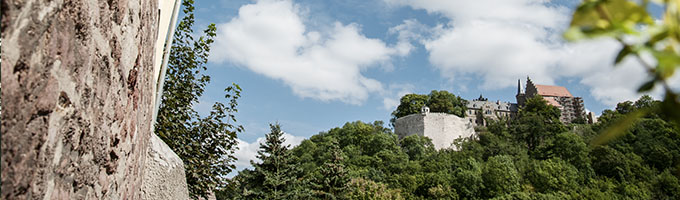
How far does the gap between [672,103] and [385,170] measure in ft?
169

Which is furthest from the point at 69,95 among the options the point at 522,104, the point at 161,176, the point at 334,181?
the point at 522,104

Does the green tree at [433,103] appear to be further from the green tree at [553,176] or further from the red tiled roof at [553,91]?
the red tiled roof at [553,91]

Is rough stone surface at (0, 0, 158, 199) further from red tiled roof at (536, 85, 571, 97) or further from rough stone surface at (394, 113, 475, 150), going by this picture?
red tiled roof at (536, 85, 571, 97)

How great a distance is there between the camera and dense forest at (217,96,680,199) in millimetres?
29578

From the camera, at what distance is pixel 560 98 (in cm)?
7881

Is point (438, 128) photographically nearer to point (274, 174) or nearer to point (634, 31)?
point (274, 174)

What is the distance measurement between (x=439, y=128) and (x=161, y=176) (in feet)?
180

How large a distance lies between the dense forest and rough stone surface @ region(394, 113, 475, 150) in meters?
1.63

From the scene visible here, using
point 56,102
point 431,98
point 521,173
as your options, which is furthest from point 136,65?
point 431,98

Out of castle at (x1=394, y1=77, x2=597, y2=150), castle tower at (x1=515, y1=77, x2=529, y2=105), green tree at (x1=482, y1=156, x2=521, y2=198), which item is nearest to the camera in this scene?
green tree at (x1=482, y1=156, x2=521, y2=198)

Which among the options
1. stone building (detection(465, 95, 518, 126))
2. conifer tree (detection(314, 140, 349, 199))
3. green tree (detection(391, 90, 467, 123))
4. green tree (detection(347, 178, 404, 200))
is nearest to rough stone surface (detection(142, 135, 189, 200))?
conifer tree (detection(314, 140, 349, 199))

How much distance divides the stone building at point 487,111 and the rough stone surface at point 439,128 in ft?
31.4

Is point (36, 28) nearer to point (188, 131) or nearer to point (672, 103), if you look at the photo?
point (672, 103)

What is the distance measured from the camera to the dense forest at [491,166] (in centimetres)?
2958
